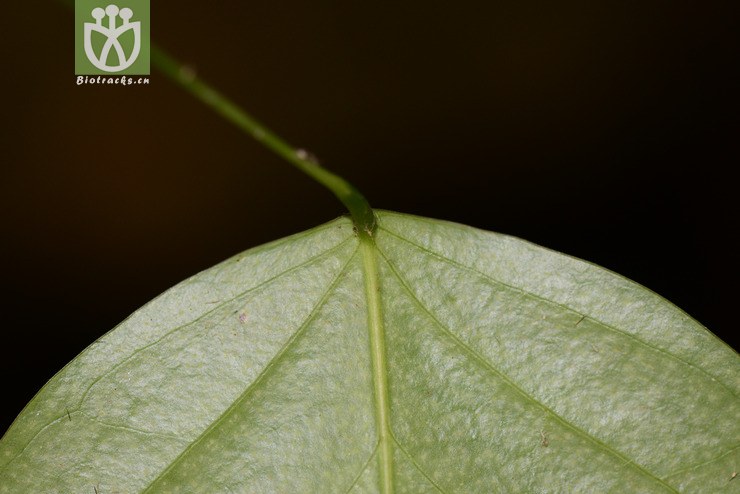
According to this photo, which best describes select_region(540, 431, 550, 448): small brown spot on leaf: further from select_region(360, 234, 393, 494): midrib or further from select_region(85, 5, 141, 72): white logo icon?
select_region(85, 5, 141, 72): white logo icon

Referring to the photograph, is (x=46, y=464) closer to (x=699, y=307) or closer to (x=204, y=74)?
(x=204, y=74)

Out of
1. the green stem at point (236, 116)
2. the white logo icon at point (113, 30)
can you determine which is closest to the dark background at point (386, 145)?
the white logo icon at point (113, 30)

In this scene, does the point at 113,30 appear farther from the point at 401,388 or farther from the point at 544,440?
the point at 544,440

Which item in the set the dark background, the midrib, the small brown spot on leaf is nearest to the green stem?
the midrib

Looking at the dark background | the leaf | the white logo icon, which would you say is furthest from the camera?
the dark background

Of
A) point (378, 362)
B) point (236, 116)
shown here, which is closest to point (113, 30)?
point (236, 116)

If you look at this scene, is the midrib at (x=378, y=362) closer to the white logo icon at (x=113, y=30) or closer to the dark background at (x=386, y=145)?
the white logo icon at (x=113, y=30)

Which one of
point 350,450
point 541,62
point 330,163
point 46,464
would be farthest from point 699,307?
point 46,464

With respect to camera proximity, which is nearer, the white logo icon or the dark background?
the white logo icon
